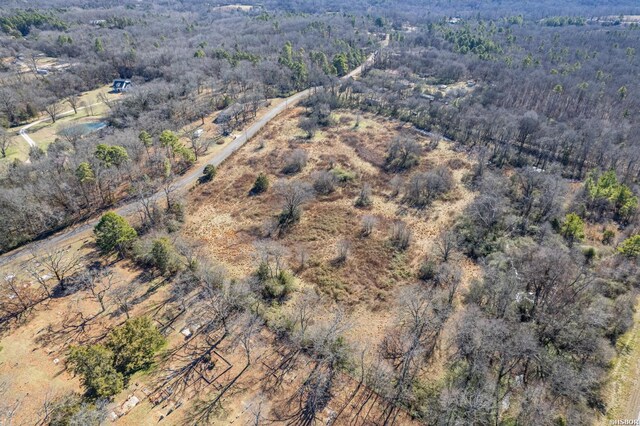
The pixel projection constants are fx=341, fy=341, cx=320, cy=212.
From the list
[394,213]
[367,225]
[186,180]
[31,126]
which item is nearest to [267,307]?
[367,225]

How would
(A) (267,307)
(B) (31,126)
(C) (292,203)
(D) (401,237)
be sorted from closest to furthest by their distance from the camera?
(A) (267,307) < (D) (401,237) < (C) (292,203) < (B) (31,126)

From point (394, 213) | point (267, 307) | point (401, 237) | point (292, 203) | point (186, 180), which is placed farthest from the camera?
point (186, 180)

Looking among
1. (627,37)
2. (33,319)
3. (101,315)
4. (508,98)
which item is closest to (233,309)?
(101,315)

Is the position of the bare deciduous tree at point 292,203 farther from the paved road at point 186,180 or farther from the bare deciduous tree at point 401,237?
the paved road at point 186,180

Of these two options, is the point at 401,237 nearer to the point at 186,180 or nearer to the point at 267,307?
the point at 267,307

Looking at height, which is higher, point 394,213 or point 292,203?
point 292,203

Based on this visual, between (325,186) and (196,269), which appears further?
(325,186)

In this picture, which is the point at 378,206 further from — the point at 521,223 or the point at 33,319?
the point at 33,319
